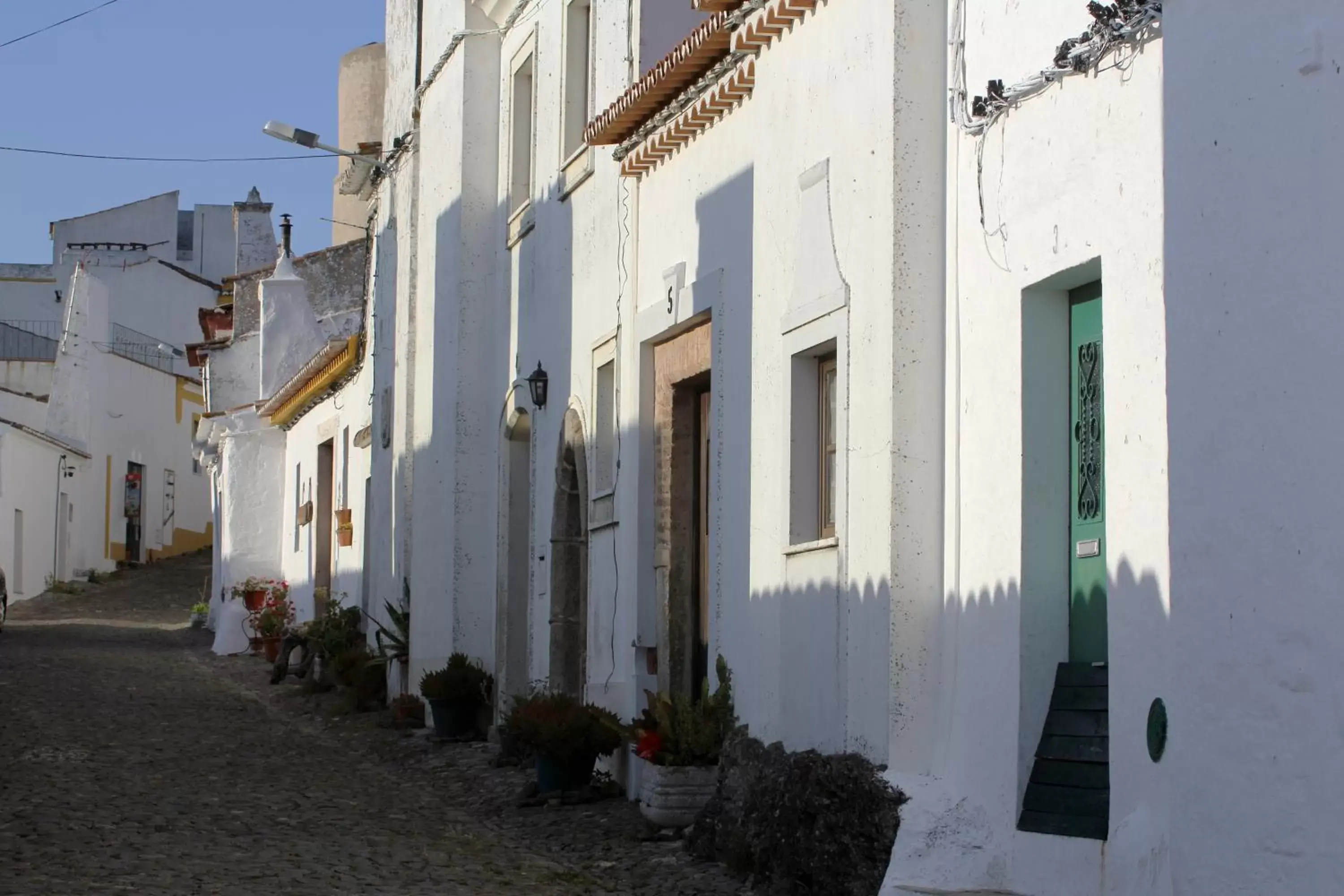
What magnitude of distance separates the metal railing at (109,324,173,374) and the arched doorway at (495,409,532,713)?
33.6m

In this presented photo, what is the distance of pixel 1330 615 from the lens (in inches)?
202

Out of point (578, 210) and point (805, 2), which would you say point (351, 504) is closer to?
point (578, 210)

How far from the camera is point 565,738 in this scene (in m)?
11.8

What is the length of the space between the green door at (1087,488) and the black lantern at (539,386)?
7.56 m

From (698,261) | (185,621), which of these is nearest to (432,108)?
(698,261)

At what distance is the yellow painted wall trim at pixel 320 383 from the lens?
74.4ft

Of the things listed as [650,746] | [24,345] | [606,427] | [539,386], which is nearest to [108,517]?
[24,345]

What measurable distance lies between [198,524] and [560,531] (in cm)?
3656

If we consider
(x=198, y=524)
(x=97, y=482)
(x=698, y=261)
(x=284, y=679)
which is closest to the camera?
(x=698, y=261)

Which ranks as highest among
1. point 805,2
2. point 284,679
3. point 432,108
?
point 432,108

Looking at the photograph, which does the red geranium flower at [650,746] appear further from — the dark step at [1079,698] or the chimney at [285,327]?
the chimney at [285,327]

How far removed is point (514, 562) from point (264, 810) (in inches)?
173

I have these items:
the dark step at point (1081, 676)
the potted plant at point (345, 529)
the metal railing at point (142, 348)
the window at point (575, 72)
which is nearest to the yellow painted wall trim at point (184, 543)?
the metal railing at point (142, 348)

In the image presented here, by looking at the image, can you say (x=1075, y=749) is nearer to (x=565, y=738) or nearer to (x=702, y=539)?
(x=702, y=539)
